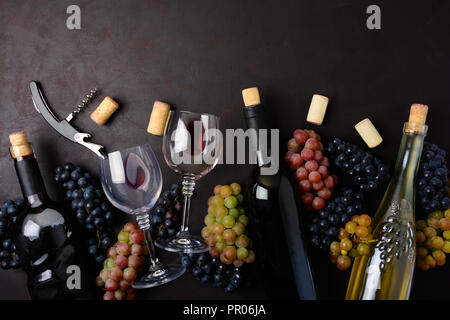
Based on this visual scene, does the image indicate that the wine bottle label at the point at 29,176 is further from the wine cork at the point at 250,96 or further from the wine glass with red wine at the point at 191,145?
the wine cork at the point at 250,96

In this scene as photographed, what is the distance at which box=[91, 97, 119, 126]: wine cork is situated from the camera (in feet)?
3.57

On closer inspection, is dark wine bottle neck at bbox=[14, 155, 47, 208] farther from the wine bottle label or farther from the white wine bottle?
the white wine bottle

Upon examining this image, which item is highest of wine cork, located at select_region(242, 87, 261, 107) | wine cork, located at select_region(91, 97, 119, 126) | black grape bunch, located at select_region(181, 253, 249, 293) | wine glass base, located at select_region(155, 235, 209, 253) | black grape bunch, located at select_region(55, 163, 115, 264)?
wine cork, located at select_region(242, 87, 261, 107)

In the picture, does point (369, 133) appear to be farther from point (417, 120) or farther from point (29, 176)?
point (29, 176)

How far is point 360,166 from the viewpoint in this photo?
991mm

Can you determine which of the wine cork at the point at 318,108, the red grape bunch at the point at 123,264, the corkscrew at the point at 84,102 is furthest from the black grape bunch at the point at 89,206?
the wine cork at the point at 318,108

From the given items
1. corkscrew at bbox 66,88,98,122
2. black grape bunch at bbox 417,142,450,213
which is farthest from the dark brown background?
black grape bunch at bbox 417,142,450,213

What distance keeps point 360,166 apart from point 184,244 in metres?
0.50

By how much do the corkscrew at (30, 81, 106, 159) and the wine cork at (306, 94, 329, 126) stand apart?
61cm

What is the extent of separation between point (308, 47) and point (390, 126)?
0.33 meters

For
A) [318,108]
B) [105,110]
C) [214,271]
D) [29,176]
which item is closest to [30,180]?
[29,176]

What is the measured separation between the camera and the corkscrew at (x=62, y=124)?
3.62 feet

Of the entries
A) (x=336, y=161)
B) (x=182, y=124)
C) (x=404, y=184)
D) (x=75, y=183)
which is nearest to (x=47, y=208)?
(x=75, y=183)

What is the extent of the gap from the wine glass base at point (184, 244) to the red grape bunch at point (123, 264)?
0.21 ft
